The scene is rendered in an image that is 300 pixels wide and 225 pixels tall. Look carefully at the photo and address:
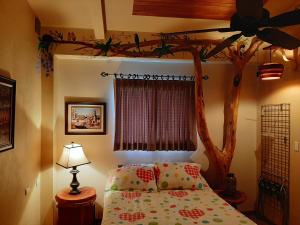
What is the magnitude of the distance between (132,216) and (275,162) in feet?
6.87

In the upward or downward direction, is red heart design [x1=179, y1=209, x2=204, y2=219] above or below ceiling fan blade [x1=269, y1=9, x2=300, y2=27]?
below

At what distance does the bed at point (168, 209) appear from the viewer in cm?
207

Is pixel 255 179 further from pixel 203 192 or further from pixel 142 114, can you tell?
pixel 142 114

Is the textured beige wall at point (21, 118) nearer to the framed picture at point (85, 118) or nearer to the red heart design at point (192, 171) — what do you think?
the framed picture at point (85, 118)

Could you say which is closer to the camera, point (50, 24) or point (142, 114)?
point (50, 24)

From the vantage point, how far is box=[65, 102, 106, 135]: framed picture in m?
3.15

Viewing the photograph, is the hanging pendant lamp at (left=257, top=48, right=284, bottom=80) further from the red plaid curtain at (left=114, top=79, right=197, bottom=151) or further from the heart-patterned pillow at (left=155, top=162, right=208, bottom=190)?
the heart-patterned pillow at (left=155, top=162, right=208, bottom=190)

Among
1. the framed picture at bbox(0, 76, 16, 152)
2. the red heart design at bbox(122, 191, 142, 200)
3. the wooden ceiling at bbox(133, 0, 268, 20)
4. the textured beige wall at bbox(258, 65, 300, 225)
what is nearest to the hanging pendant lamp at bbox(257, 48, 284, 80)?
the textured beige wall at bbox(258, 65, 300, 225)

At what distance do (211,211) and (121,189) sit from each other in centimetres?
107

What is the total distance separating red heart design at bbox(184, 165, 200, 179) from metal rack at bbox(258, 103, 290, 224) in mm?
1044

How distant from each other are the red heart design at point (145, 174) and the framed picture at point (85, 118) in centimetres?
74

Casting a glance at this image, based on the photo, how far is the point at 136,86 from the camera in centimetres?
326

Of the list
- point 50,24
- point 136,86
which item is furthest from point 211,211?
point 50,24

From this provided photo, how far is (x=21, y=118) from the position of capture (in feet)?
7.39
